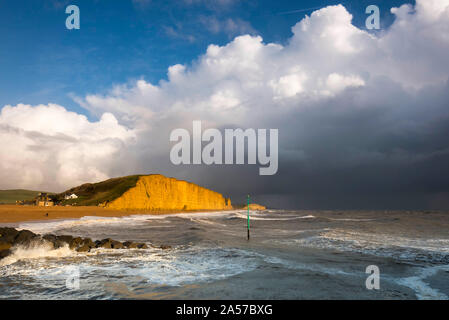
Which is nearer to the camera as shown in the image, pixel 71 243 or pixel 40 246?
pixel 40 246

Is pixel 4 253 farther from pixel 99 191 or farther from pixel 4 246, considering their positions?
pixel 99 191

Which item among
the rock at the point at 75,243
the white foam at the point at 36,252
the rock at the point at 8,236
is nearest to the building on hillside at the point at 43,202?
the rock at the point at 8,236

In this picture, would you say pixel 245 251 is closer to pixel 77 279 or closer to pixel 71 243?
pixel 77 279

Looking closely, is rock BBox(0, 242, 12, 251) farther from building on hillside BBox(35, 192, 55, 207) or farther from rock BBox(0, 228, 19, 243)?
building on hillside BBox(35, 192, 55, 207)

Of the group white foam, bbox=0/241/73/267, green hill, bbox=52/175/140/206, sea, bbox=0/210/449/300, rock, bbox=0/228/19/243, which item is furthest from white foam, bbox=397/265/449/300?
green hill, bbox=52/175/140/206
